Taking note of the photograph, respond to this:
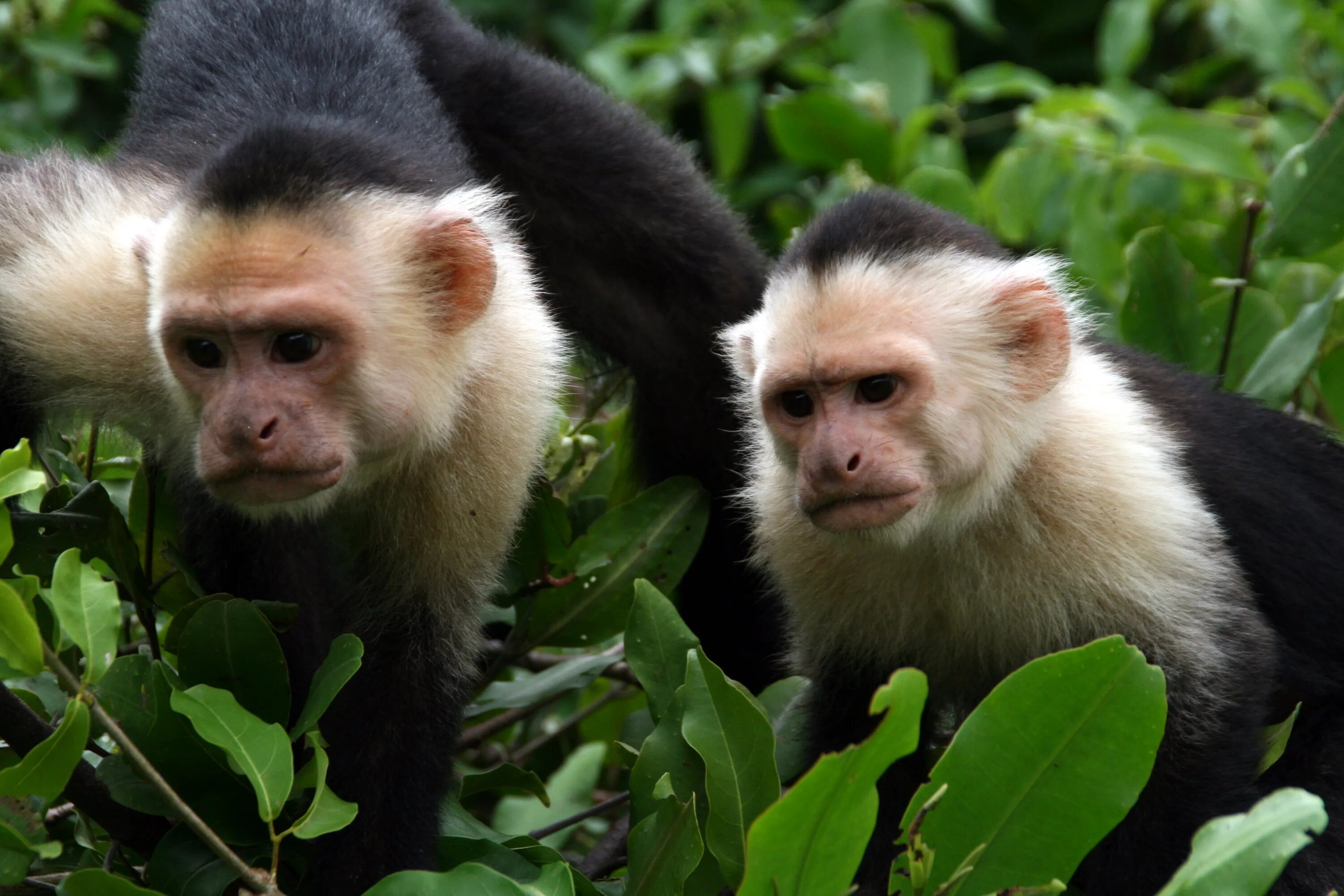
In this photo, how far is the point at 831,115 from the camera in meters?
4.91

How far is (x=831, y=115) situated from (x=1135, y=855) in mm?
2873

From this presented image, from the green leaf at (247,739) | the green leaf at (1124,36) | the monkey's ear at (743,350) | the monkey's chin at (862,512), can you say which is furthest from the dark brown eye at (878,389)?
the green leaf at (1124,36)

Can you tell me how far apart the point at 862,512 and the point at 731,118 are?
11.4 feet

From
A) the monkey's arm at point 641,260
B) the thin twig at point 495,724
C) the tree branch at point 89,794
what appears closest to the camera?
the tree branch at point 89,794

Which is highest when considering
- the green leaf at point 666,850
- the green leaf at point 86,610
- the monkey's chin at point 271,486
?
the green leaf at point 86,610

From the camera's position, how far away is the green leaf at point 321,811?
2.14 meters

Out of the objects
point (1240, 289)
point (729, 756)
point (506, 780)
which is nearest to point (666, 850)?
point (729, 756)

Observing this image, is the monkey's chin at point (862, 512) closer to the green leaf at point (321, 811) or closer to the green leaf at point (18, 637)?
the green leaf at point (321, 811)

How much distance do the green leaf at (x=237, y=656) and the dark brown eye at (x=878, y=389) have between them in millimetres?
1111

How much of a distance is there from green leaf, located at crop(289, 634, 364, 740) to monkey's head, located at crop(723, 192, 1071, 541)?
858 millimetres

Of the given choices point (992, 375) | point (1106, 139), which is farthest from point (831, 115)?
point (992, 375)

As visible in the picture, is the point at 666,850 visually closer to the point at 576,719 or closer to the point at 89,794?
the point at 89,794

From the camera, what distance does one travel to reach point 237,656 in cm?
244

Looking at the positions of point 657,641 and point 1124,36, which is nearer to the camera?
point 657,641
